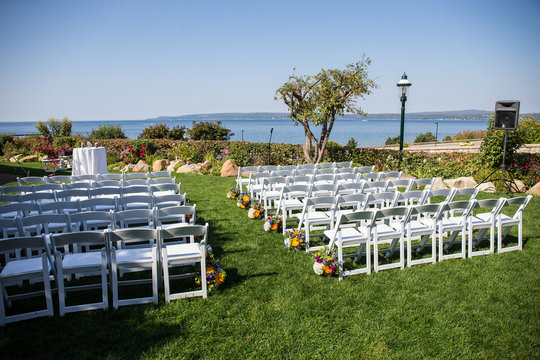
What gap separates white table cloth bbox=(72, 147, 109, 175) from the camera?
9727mm

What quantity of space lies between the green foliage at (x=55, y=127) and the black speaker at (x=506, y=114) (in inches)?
882

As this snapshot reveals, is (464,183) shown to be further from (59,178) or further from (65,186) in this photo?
(59,178)

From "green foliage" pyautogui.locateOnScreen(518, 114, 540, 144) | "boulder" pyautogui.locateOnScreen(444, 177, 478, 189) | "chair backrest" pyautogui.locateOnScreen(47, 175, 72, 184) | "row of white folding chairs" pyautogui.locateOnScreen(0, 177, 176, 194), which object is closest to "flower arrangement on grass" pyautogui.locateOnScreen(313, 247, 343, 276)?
"row of white folding chairs" pyautogui.locateOnScreen(0, 177, 176, 194)

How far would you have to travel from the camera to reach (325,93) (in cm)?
1270

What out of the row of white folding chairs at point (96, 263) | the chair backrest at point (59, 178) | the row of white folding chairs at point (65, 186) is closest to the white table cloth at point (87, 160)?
the chair backrest at point (59, 178)

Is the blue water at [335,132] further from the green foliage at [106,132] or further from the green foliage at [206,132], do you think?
the green foliage at [206,132]

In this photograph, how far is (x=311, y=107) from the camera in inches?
516

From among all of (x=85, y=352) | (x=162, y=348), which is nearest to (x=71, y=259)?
(x=85, y=352)

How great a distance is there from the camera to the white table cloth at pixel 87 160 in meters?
9.73

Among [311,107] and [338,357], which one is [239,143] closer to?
[311,107]

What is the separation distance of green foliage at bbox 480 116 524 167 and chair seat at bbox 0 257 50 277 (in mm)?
11566

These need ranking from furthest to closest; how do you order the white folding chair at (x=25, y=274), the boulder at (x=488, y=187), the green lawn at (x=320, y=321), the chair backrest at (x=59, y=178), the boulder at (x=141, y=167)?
the boulder at (x=141, y=167) → the boulder at (x=488, y=187) → the chair backrest at (x=59, y=178) → the white folding chair at (x=25, y=274) → the green lawn at (x=320, y=321)

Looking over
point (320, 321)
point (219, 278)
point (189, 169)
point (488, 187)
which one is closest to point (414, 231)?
point (320, 321)

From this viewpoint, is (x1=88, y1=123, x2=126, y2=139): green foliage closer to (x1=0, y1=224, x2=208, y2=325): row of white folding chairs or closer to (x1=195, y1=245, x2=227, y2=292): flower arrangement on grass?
(x1=0, y1=224, x2=208, y2=325): row of white folding chairs
